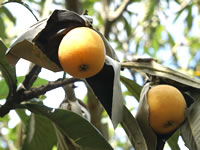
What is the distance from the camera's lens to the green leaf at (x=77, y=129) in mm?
1076

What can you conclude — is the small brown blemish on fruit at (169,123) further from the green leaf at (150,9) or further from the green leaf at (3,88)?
the green leaf at (150,9)

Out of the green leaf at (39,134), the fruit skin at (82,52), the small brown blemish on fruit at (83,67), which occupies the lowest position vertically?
the green leaf at (39,134)

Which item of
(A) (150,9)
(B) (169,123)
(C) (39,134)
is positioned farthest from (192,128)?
(A) (150,9)

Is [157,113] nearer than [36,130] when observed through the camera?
Yes

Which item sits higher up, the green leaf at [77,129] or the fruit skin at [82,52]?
the fruit skin at [82,52]

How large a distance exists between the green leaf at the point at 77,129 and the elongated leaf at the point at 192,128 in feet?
0.73

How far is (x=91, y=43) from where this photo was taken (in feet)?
2.83

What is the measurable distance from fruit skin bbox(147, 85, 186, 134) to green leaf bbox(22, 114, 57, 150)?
0.54 metres

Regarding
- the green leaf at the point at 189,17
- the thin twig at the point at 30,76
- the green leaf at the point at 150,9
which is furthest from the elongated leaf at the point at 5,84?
the green leaf at the point at 189,17

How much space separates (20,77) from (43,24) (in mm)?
669

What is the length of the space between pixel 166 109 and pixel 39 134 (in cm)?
63

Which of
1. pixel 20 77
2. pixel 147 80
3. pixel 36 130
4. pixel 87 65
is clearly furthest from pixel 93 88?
pixel 20 77

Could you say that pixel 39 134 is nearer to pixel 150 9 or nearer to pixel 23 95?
pixel 23 95

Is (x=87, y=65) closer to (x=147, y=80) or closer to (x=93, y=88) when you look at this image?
(x=93, y=88)
